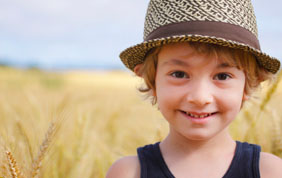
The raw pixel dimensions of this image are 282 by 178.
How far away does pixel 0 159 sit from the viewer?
140 centimetres

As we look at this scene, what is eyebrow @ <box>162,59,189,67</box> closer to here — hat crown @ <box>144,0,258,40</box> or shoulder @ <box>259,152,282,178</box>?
hat crown @ <box>144,0,258,40</box>

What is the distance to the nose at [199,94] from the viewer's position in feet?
4.20

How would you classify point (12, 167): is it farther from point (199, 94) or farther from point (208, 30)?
point (208, 30)

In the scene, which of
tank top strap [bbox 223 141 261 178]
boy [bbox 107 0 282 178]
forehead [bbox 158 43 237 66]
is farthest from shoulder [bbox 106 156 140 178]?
forehead [bbox 158 43 237 66]

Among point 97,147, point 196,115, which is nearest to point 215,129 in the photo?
point 196,115

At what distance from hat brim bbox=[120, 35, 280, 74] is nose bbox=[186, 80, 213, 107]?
15cm

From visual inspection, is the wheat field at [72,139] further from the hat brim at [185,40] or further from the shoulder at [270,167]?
the shoulder at [270,167]

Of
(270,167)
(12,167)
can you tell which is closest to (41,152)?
(12,167)

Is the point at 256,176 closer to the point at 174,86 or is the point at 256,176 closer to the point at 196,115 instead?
the point at 196,115

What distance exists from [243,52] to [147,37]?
0.38 meters

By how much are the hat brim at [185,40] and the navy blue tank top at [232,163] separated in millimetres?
349

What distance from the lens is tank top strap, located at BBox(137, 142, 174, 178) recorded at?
145 centimetres

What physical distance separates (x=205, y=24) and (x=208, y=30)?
28mm

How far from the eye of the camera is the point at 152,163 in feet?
4.88
